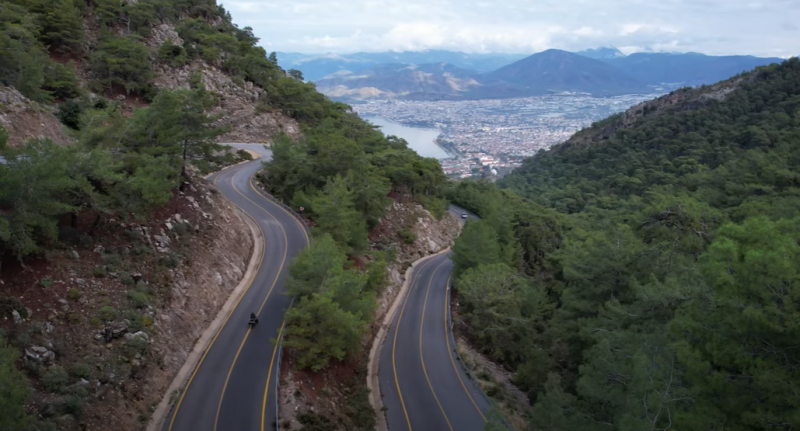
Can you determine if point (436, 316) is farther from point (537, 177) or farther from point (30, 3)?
point (537, 177)

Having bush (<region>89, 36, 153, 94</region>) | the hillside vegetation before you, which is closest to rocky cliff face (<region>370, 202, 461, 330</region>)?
the hillside vegetation

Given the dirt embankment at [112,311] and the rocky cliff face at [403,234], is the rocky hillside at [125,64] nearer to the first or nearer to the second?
the dirt embankment at [112,311]

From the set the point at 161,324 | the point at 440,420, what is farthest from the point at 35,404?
the point at 440,420

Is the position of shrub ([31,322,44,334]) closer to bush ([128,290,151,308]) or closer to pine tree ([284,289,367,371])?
bush ([128,290,151,308])

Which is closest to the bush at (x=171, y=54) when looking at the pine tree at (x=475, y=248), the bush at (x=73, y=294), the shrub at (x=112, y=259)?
the shrub at (x=112, y=259)

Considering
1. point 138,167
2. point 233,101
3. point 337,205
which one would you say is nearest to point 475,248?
point 337,205

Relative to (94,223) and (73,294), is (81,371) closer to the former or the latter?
(73,294)
